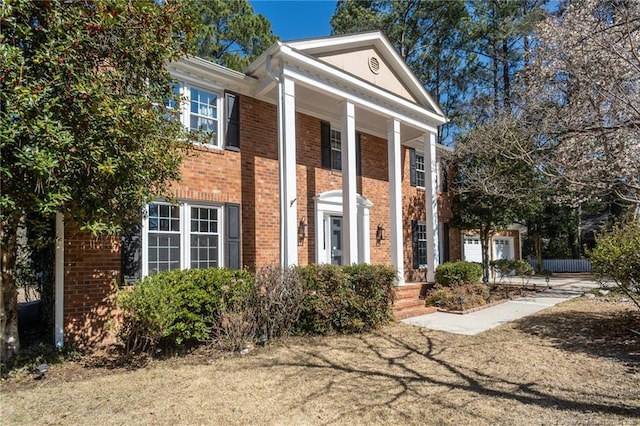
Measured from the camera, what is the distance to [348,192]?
959 cm

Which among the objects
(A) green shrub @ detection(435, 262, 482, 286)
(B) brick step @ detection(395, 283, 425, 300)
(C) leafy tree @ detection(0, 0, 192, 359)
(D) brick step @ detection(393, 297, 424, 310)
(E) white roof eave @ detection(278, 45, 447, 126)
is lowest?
(D) brick step @ detection(393, 297, 424, 310)

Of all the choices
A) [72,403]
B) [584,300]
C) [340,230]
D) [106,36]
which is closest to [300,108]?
[340,230]

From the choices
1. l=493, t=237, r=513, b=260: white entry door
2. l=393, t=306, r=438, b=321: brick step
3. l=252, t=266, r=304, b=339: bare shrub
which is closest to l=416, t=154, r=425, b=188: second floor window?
l=393, t=306, r=438, b=321: brick step

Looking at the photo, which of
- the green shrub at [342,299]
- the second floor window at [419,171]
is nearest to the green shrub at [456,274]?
the second floor window at [419,171]

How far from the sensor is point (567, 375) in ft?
17.1

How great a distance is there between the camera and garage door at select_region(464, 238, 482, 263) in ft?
58.9

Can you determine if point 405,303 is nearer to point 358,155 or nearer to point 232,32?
point 358,155

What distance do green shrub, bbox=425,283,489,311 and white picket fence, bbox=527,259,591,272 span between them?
1819 centimetres

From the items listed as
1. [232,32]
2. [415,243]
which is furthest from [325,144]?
[232,32]

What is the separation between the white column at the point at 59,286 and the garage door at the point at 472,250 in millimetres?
15565

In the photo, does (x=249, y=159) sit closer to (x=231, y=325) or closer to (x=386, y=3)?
(x=231, y=325)

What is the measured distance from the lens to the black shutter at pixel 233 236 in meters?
8.93

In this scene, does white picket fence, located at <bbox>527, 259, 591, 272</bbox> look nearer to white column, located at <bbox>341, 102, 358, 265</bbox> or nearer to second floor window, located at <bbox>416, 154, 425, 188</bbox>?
second floor window, located at <bbox>416, 154, 425, 188</bbox>

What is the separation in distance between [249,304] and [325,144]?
19.3ft
